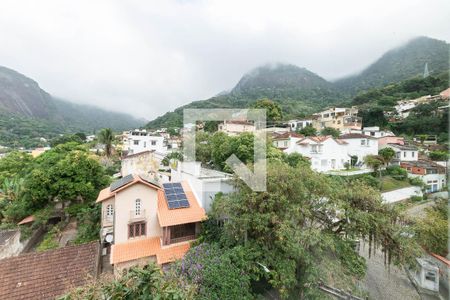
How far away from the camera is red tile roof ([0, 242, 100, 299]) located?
23.5 feet

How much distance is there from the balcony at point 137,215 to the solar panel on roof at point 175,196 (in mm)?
1312

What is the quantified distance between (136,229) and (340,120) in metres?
39.7

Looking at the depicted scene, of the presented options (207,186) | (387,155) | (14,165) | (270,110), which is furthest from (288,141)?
(14,165)

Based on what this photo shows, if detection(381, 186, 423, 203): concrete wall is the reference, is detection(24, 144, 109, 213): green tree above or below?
above

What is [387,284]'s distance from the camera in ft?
30.2

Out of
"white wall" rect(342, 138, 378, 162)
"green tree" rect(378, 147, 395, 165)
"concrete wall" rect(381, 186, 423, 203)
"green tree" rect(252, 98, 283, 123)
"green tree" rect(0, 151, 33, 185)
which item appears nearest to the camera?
"concrete wall" rect(381, 186, 423, 203)

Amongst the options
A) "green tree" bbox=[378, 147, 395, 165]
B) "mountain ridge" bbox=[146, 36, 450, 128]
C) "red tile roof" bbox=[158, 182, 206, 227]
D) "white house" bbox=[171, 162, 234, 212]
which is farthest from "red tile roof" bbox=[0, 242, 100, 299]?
"mountain ridge" bbox=[146, 36, 450, 128]

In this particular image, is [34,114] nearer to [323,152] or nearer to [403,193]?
[323,152]

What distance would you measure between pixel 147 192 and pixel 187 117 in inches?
368

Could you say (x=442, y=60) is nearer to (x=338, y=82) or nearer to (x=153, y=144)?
(x=338, y=82)

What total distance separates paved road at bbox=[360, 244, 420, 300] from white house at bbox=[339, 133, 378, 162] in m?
17.0

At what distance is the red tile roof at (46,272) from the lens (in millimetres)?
7152

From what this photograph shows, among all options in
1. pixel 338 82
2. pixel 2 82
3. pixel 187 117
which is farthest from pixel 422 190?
pixel 2 82

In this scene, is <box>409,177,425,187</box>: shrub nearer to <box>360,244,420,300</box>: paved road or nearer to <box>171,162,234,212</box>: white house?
<box>360,244,420,300</box>: paved road
